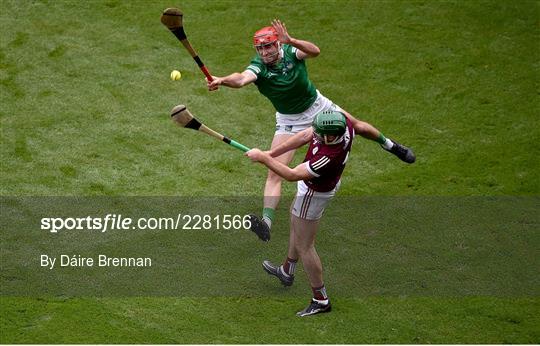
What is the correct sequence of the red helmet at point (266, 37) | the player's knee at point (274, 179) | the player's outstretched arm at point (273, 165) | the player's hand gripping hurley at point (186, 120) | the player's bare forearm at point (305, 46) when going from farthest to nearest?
1. the player's knee at point (274, 179)
2. the red helmet at point (266, 37)
3. the player's bare forearm at point (305, 46)
4. the player's hand gripping hurley at point (186, 120)
5. the player's outstretched arm at point (273, 165)

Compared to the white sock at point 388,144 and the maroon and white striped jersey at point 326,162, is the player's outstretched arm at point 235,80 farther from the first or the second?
the white sock at point 388,144

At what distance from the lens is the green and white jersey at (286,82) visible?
39.7 feet

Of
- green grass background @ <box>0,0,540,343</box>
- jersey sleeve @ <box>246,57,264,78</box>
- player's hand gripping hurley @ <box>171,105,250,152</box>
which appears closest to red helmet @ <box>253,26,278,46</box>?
jersey sleeve @ <box>246,57,264,78</box>

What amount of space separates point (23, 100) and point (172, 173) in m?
3.06

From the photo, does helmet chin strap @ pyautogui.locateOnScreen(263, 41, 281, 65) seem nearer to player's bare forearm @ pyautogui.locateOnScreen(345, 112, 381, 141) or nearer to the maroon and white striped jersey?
player's bare forearm @ pyautogui.locateOnScreen(345, 112, 381, 141)

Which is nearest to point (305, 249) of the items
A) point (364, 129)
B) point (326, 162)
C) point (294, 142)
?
point (326, 162)

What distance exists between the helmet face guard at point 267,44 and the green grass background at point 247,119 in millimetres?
2356

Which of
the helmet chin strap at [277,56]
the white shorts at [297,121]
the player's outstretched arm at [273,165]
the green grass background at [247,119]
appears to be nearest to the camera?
the player's outstretched arm at [273,165]

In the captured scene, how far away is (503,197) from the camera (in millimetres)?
13500

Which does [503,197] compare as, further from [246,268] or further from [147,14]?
[147,14]

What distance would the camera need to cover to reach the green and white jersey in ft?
39.7

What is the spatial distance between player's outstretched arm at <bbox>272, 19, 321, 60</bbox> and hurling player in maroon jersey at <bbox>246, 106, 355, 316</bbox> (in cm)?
106

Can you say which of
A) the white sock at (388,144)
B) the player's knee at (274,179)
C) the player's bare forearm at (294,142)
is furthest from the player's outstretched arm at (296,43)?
the white sock at (388,144)

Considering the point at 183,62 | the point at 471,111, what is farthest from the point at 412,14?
the point at 183,62
